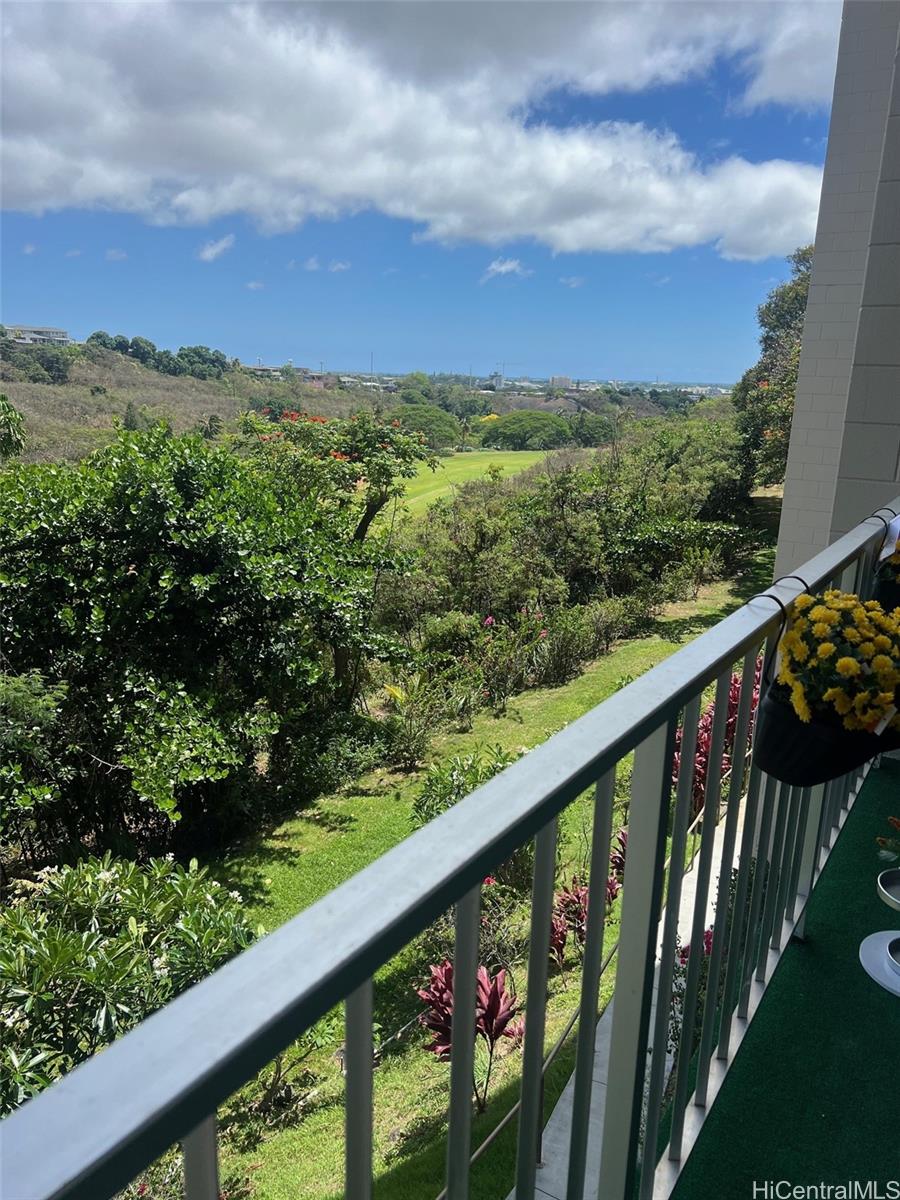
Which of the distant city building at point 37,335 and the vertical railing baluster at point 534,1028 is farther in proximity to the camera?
the distant city building at point 37,335

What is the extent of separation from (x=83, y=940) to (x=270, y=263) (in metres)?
80.9

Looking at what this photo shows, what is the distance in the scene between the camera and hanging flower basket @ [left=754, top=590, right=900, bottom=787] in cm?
129

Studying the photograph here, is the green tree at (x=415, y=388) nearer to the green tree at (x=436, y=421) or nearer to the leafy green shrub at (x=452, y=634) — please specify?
the green tree at (x=436, y=421)

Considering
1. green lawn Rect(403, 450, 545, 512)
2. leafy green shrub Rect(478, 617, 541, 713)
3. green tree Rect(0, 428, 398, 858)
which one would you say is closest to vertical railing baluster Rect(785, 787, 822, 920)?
green tree Rect(0, 428, 398, 858)

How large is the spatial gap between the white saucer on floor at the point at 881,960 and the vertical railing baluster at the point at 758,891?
379 mm

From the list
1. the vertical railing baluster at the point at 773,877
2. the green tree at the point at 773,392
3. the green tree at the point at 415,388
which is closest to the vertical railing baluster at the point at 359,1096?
the vertical railing baluster at the point at 773,877

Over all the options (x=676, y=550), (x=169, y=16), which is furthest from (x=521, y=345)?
(x=676, y=550)

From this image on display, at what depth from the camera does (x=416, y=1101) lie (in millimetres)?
3309

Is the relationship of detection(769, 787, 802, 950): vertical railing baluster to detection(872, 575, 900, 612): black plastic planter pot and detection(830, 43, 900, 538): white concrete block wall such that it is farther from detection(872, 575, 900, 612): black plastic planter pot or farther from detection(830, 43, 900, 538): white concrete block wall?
detection(830, 43, 900, 538): white concrete block wall

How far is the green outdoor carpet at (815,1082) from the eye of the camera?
1330mm

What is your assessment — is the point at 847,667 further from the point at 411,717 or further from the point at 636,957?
→ the point at 411,717

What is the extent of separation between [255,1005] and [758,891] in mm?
1363

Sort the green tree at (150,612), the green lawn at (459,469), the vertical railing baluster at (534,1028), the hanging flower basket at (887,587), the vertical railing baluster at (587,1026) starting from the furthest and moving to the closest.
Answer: the green lawn at (459,469)
the green tree at (150,612)
the hanging flower basket at (887,587)
the vertical railing baluster at (587,1026)
the vertical railing baluster at (534,1028)

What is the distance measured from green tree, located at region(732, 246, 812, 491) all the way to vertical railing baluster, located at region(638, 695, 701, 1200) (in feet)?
39.3
